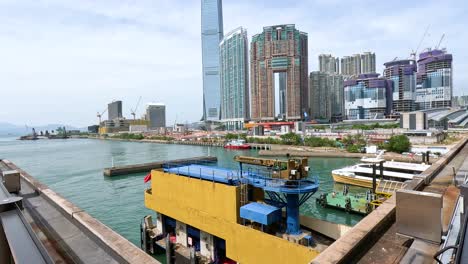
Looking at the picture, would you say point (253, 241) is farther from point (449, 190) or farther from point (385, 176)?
point (385, 176)

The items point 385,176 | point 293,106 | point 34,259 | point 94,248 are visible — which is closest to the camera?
point 34,259

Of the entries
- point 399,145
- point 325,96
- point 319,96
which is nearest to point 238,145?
point 399,145

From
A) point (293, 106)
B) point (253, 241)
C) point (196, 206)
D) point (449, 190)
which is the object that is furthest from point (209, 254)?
point (293, 106)

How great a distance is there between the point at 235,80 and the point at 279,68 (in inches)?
1926

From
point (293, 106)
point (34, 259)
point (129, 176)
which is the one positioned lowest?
point (129, 176)

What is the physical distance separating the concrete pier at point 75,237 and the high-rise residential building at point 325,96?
156 meters

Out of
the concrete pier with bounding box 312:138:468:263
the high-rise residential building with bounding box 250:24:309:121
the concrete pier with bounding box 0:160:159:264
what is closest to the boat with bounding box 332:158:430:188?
the concrete pier with bounding box 312:138:468:263

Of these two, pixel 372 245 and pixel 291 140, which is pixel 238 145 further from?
pixel 372 245

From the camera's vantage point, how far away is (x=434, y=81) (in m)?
135

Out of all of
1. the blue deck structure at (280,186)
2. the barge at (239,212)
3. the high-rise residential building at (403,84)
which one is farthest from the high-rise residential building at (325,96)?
the blue deck structure at (280,186)

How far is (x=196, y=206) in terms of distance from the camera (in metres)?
12.2

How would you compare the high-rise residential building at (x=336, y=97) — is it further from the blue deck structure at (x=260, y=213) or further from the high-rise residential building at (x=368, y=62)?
the blue deck structure at (x=260, y=213)

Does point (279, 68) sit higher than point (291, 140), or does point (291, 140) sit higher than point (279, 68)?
point (279, 68)

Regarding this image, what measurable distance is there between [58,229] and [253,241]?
6.27m
